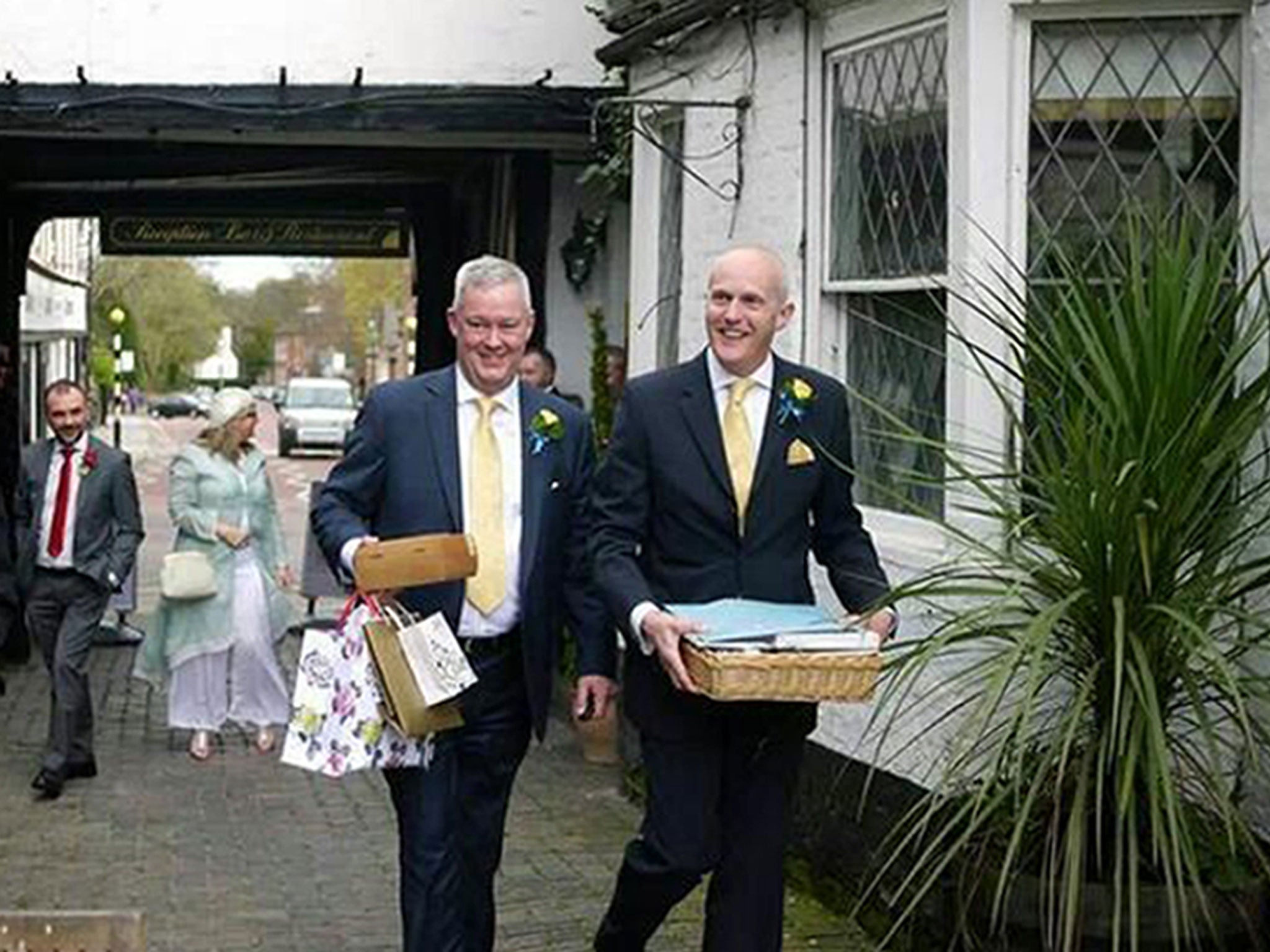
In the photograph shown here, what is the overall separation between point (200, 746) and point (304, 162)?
4.98 m

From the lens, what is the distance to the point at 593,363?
12070 millimetres

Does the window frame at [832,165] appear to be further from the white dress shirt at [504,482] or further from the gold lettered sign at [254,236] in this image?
the gold lettered sign at [254,236]

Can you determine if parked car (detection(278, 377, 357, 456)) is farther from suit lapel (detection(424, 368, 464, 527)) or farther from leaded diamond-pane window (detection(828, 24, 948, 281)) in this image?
suit lapel (detection(424, 368, 464, 527))

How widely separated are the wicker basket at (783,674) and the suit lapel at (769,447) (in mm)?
584

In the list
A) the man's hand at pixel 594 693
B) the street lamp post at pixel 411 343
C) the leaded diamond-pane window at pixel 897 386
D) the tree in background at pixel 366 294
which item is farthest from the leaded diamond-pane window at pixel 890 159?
the tree in background at pixel 366 294

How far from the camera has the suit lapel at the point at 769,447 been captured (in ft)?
19.1

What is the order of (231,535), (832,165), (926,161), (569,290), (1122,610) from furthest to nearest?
(569,290) < (231,535) < (832,165) < (926,161) < (1122,610)

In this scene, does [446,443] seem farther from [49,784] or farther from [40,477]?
[40,477]

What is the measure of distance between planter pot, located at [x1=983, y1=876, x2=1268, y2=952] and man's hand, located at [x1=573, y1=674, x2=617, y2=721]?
3.75ft

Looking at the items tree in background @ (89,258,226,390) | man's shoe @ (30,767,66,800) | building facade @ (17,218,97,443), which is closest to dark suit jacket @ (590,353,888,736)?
man's shoe @ (30,767,66,800)

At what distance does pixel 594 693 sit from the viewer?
6.03 m

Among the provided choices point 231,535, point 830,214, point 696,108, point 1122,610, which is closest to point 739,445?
point 1122,610

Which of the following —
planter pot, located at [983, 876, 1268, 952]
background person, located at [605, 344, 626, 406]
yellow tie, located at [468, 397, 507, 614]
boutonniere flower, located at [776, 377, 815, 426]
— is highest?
background person, located at [605, 344, 626, 406]

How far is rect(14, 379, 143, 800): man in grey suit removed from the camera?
10508 mm
